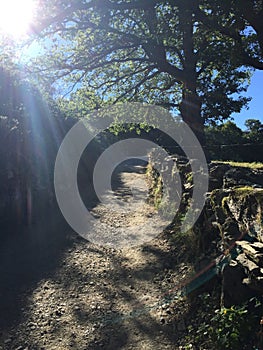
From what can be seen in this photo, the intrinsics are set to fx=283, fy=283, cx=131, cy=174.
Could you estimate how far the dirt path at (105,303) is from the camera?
3.61 meters

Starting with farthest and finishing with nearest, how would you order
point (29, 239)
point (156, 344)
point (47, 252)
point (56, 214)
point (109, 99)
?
point (109, 99) < point (56, 214) < point (29, 239) < point (47, 252) < point (156, 344)

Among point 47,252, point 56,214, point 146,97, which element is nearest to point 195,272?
point 47,252

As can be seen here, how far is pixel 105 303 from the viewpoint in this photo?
14.3 feet

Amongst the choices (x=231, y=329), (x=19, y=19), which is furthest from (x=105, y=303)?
(x=19, y=19)

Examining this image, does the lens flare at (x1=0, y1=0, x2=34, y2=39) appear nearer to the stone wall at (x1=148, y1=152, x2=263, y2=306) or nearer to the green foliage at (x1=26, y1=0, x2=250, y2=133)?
the green foliage at (x1=26, y1=0, x2=250, y2=133)

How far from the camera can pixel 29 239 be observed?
737 cm

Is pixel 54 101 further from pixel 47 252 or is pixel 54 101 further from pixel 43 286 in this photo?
pixel 43 286

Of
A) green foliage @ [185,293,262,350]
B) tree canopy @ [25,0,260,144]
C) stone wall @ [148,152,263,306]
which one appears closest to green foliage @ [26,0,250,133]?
tree canopy @ [25,0,260,144]

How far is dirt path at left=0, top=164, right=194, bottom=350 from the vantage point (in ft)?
11.8

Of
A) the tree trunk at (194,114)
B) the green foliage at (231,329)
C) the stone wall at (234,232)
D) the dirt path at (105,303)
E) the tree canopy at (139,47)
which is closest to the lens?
the green foliage at (231,329)

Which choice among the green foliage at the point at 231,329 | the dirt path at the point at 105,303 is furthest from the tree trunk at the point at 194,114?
the green foliage at the point at 231,329

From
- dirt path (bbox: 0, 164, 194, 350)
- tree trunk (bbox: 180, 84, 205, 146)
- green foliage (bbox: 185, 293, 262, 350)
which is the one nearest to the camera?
green foliage (bbox: 185, 293, 262, 350)

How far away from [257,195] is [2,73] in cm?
1071

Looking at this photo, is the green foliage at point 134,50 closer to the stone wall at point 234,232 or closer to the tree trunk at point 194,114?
the tree trunk at point 194,114
